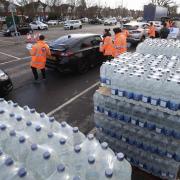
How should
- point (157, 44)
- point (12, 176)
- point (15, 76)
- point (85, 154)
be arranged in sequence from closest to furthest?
point (12, 176) < point (85, 154) < point (157, 44) < point (15, 76)

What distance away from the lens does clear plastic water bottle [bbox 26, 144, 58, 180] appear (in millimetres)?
1940

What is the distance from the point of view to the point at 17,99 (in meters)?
6.99

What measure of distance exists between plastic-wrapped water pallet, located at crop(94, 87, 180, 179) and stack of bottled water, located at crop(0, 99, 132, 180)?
146 cm

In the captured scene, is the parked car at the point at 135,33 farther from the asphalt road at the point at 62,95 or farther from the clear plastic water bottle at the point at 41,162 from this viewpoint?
the clear plastic water bottle at the point at 41,162

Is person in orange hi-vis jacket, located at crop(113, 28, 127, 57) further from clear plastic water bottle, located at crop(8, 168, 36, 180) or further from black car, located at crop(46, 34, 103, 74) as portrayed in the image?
Result: clear plastic water bottle, located at crop(8, 168, 36, 180)

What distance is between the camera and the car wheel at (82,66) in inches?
360

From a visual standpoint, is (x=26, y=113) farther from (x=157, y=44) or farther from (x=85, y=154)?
(x=157, y=44)

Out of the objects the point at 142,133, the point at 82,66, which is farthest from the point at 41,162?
the point at 82,66

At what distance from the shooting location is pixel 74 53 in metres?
8.66

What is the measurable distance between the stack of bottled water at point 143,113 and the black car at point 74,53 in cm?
455

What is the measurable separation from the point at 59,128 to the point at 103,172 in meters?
0.93

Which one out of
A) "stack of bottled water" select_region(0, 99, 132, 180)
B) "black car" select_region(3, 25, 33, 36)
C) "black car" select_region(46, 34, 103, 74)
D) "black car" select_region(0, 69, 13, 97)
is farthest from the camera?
"black car" select_region(3, 25, 33, 36)

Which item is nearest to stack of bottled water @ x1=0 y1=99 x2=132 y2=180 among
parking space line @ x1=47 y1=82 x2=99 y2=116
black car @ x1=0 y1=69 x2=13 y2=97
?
parking space line @ x1=47 y1=82 x2=99 y2=116

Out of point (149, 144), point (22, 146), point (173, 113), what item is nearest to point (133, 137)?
point (149, 144)
